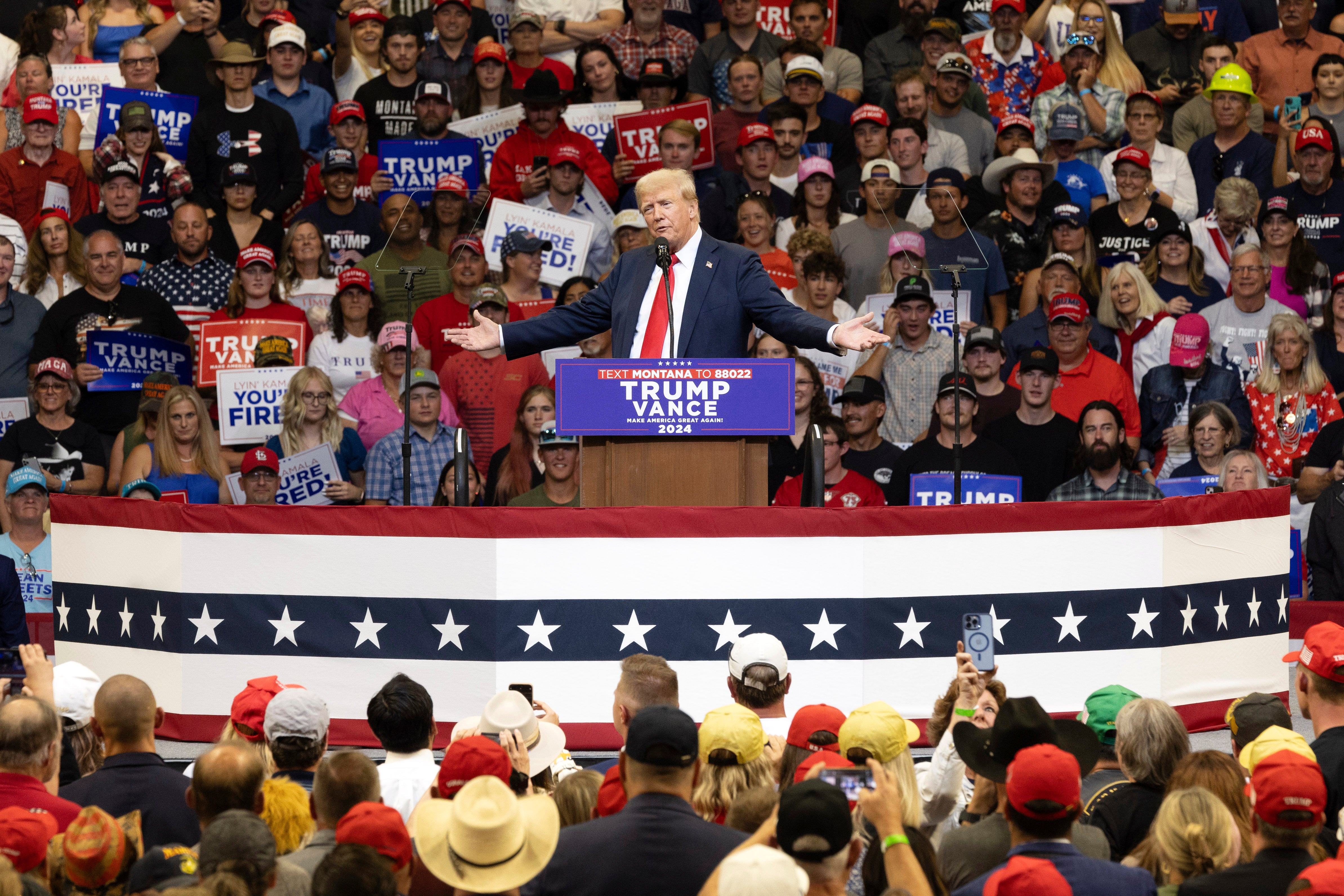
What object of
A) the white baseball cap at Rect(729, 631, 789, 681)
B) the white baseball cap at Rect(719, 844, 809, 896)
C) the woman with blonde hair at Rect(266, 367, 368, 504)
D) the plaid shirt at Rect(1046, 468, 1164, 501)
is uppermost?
the woman with blonde hair at Rect(266, 367, 368, 504)

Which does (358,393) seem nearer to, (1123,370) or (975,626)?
(1123,370)

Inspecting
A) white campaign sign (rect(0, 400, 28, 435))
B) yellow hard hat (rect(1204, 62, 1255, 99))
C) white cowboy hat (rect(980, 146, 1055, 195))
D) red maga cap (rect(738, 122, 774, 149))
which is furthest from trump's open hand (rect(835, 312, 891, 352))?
yellow hard hat (rect(1204, 62, 1255, 99))

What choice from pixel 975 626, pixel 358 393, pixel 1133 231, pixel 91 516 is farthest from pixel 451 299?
pixel 975 626

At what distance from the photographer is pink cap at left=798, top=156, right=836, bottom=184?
12.5m

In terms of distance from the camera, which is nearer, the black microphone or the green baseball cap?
the green baseball cap

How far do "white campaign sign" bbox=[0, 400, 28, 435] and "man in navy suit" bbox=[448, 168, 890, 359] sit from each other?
12.6ft

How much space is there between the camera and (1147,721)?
506cm

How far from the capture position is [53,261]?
498 inches

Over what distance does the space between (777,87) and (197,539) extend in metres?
7.73

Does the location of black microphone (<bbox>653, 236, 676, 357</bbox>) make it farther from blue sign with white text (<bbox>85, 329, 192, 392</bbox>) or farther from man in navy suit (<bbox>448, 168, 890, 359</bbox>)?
blue sign with white text (<bbox>85, 329, 192, 392</bbox>)

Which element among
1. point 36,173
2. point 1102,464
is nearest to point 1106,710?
point 1102,464

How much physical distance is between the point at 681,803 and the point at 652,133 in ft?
32.3

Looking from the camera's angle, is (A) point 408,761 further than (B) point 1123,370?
No

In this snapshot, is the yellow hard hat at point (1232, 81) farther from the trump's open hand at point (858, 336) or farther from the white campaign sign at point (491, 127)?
the trump's open hand at point (858, 336)
